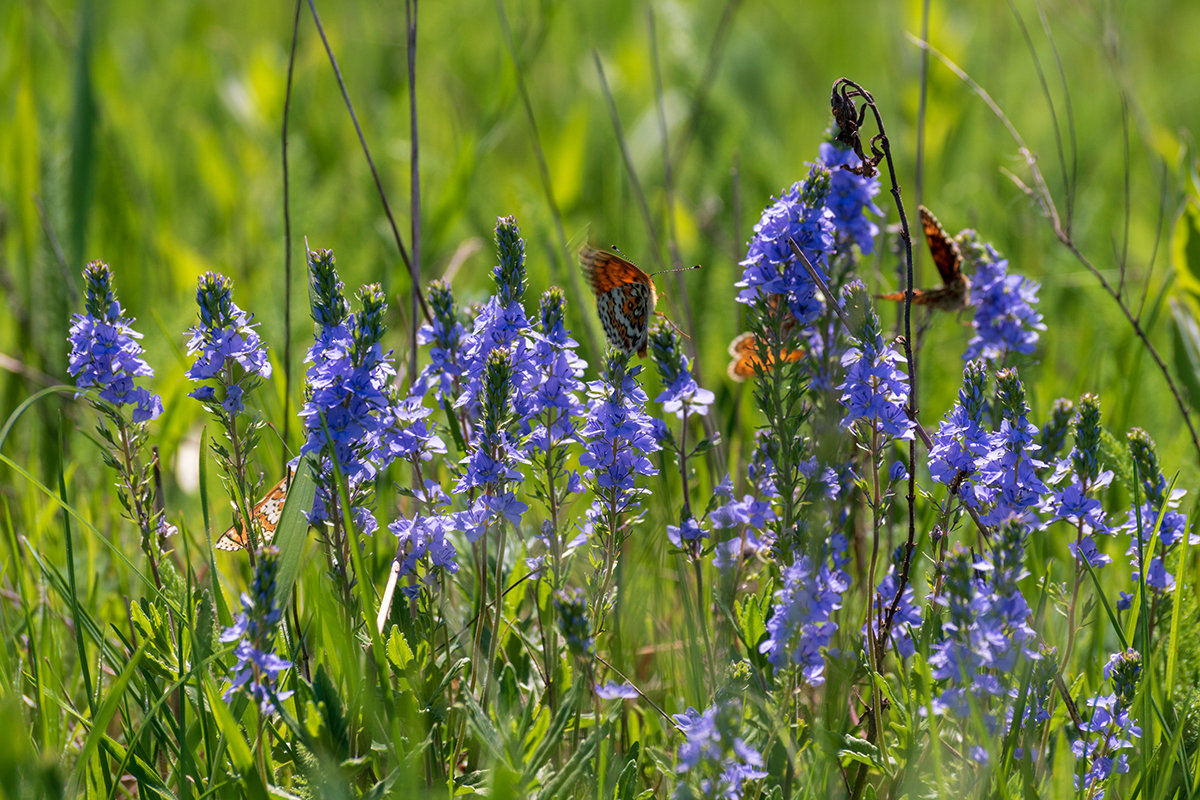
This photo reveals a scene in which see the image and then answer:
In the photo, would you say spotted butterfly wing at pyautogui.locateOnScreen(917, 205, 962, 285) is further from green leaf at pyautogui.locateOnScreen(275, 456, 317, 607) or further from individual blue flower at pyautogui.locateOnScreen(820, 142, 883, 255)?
green leaf at pyautogui.locateOnScreen(275, 456, 317, 607)

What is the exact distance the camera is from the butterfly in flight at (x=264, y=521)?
2.56 meters

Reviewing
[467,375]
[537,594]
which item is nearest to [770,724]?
[537,594]

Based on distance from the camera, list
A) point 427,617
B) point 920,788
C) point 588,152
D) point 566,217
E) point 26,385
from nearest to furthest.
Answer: point 920,788 < point 427,617 < point 26,385 < point 566,217 < point 588,152

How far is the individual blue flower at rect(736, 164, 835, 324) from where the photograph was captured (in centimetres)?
246

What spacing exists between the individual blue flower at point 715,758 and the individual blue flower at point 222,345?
1.21 metres

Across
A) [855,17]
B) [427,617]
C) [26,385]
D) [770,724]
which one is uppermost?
[855,17]

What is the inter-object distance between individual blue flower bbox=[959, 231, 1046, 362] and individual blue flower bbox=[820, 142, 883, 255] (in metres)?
0.39

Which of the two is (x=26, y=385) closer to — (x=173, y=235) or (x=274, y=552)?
(x=173, y=235)

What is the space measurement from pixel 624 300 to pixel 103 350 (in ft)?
4.45

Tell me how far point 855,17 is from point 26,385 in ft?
24.5

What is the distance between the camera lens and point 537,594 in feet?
9.11

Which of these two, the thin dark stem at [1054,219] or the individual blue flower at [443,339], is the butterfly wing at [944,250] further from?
the individual blue flower at [443,339]

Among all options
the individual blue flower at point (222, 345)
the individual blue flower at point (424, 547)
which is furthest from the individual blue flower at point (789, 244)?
the individual blue flower at point (222, 345)

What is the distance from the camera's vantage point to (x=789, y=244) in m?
2.49
